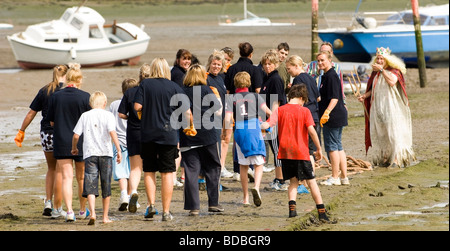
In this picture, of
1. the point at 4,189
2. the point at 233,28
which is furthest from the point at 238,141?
the point at 233,28

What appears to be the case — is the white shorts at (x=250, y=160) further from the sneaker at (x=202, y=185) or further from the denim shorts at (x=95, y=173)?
the denim shorts at (x=95, y=173)

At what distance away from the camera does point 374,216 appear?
902 centimetres

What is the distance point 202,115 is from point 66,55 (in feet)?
69.9

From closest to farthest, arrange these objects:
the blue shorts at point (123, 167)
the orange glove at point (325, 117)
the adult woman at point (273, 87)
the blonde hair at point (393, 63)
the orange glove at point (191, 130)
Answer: the orange glove at point (191, 130), the blue shorts at point (123, 167), the adult woman at point (273, 87), the orange glove at point (325, 117), the blonde hair at point (393, 63)

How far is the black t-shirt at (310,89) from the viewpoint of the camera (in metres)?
10.3

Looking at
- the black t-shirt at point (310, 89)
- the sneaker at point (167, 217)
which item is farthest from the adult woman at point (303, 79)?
the sneaker at point (167, 217)

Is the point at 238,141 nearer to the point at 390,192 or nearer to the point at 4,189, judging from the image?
the point at 390,192

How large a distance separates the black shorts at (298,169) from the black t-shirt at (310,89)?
1574mm

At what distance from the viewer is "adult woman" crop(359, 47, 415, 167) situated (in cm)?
1183

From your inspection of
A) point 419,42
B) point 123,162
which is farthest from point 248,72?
point 419,42

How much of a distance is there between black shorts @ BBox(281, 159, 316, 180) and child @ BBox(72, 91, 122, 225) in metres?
1.84

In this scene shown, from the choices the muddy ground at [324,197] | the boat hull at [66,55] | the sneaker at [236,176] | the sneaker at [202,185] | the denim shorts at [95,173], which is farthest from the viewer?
the boat hull at [66,55]

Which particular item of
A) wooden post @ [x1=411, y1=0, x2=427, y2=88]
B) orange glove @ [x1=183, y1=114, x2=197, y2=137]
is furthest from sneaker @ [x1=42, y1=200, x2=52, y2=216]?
wooden post @ [x1=411, y1=0, x2=427, y2=88]

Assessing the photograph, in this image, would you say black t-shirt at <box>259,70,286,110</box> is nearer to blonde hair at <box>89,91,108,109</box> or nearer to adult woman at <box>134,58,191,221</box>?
adult woman at <box>134,58,191,221</box>
